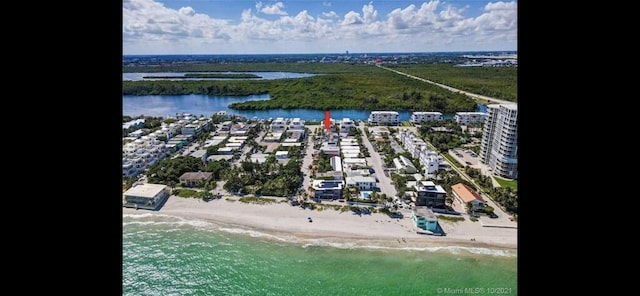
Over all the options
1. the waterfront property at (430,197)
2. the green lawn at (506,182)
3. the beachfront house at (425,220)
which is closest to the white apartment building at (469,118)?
the green lawn at (506,182)

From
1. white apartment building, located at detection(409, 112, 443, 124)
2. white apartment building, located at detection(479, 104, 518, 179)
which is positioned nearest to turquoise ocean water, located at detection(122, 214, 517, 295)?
white apartment building, located at detection(479, 104, 518, 179)

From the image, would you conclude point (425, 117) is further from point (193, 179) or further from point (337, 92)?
point (193, 179)

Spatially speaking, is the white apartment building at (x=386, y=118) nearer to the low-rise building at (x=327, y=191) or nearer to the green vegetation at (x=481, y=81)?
the green vegetation at (x=481, y=81)
